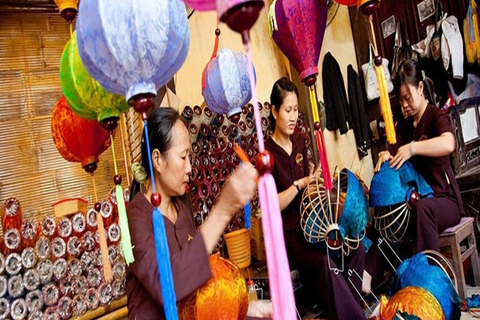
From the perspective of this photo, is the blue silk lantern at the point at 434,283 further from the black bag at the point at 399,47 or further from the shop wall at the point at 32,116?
the black bag at the point at 399,47

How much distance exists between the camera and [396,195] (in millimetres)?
2592

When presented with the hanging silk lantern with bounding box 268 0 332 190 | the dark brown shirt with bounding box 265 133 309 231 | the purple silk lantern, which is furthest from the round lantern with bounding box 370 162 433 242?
the purple silk lantern

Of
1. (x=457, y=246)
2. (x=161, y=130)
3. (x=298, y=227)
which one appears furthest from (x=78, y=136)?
(x=457, y=246)

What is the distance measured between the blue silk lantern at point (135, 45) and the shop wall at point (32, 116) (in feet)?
6.48

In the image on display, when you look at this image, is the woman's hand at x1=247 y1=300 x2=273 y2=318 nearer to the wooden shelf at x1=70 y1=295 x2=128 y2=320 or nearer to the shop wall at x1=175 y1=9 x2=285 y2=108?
the wooden shelf at x1=70 y1=295 x2=128 y2=320

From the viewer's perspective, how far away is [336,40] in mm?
5316

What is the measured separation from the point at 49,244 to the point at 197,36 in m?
2.40

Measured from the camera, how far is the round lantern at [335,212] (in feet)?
7.43

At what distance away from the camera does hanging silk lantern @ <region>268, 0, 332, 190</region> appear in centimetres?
166

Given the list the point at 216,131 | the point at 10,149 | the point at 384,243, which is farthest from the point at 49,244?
the point at 384,243

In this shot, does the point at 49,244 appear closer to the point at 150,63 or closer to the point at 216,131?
the point at 216,131

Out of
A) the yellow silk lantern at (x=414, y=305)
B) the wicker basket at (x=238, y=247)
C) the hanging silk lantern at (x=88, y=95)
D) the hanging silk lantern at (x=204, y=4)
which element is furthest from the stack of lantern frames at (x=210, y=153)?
the hanging silk lantern at (x=204, y=4)

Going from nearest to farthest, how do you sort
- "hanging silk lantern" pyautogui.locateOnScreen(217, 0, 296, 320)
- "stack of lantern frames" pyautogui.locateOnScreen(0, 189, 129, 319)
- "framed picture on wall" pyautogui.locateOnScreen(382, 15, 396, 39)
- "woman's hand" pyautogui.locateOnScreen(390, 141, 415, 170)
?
1. "hanging silk lantern" pyautogui.locateOnScreen(217, 0, 296, 320)
2. "stack of lantern frames" pyautogui.locateOnScreen(0, 189, 129, 319)
3. "woman's hand" pyautogui.locateOnScreen(390, 141, 415, 170)
4. "framed picture on wall" pyautogui.locateOnScreen(382, 15, 396, 39)

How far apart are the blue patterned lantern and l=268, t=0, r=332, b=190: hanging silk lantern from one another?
713 mm
